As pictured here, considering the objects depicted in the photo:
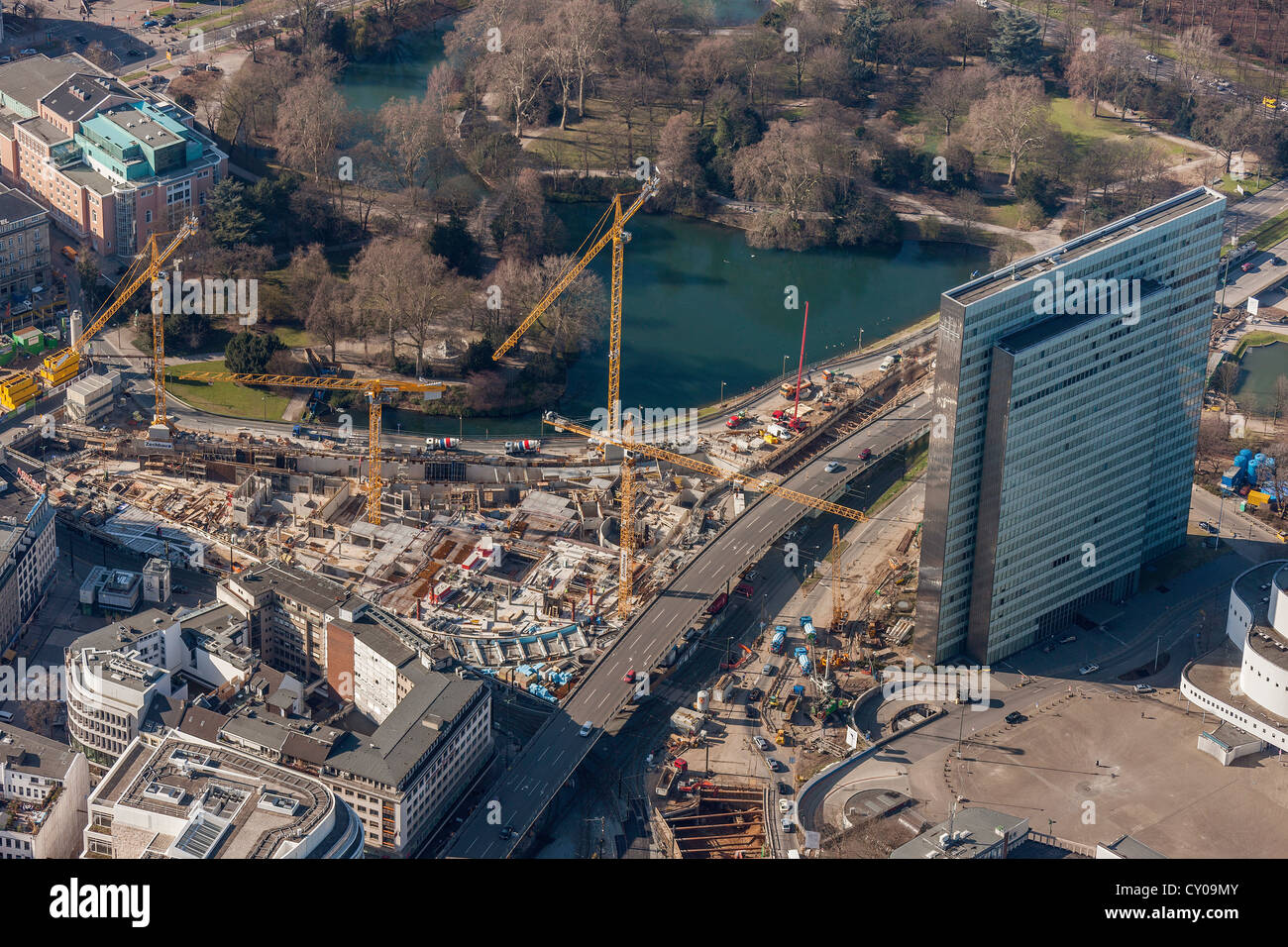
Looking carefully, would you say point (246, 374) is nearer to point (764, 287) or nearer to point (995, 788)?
point (764, 287)

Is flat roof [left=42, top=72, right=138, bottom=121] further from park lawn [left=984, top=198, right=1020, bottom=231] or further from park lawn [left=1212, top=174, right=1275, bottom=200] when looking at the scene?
park lawn [left=1212, top=174, right=1275, bottom=200]

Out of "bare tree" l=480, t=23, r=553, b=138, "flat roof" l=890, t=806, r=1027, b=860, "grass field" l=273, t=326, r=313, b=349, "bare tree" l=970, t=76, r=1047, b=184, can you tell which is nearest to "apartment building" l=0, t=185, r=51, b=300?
"grass field" l=273, t=326, r=313, b=349

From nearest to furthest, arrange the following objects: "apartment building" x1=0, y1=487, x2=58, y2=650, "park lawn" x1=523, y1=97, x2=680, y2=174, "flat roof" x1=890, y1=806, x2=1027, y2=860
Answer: "flat roof" x1=890, y1=806, x2=1027, y2=860
"apartment building" x1=0, y1=487, x2=58, y2=650
"park lawn" x1=523, y1=97, x2=680, y2=174

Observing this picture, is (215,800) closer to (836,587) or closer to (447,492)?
(447,492)

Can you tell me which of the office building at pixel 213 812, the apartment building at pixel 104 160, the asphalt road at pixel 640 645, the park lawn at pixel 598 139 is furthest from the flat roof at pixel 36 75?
the office building at pixel 213 812

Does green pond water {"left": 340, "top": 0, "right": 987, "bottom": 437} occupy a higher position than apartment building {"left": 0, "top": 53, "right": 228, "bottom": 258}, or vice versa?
apartment building {"left": 0, "top": 53, "right": 228, "bottom": 258}

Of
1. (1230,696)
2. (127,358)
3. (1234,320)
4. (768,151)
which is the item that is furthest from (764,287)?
(1230,696)

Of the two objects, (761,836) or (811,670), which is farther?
(811,670)
